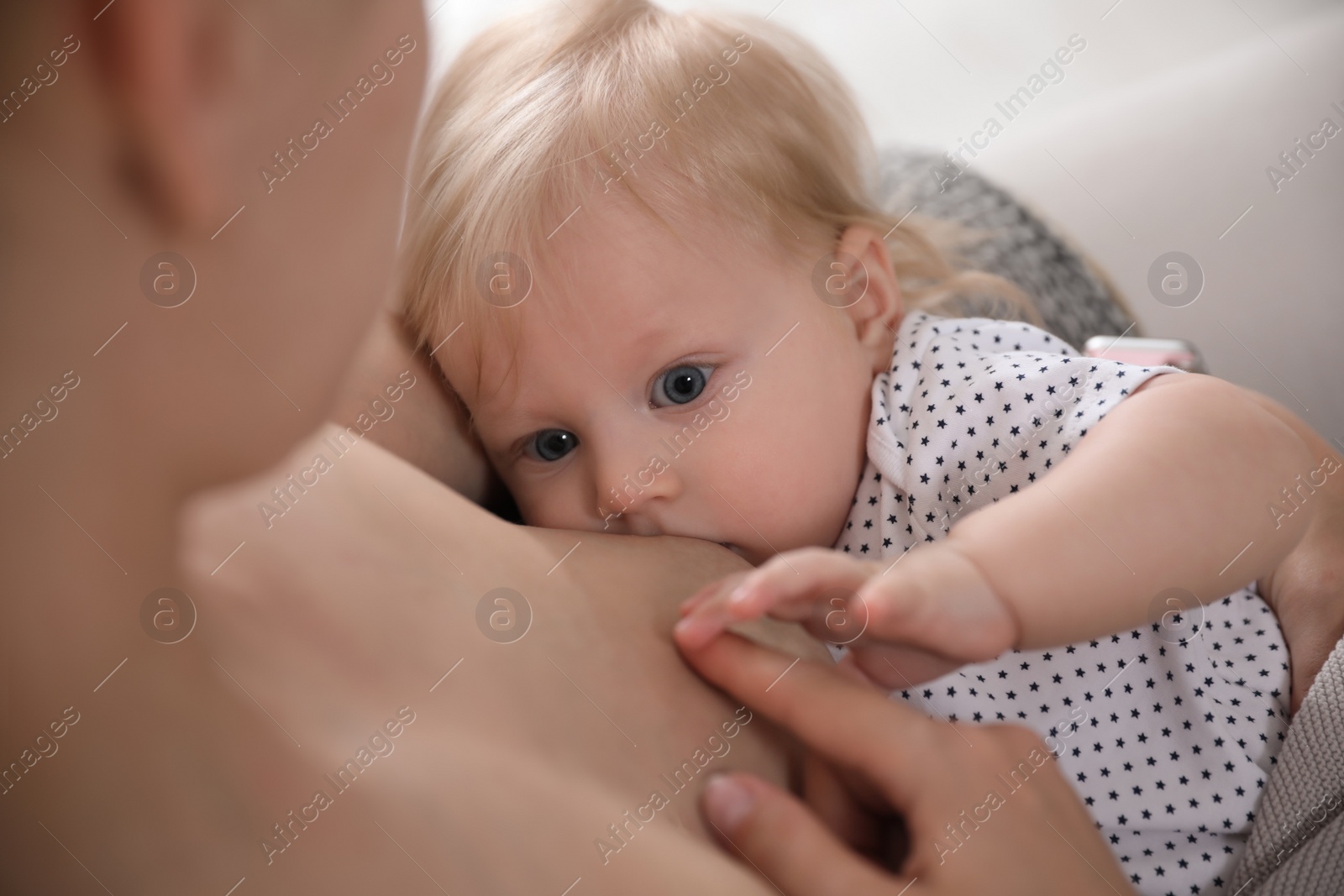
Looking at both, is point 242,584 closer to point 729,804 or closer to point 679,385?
point 729,804

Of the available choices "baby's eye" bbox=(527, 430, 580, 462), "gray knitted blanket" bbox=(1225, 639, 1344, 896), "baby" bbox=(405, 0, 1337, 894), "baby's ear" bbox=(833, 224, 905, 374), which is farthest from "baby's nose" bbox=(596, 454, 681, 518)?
"gray knitted blanket" bbox=(1225, 639, 1344, 896)

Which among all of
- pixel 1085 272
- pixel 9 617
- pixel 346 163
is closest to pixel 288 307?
pixel 346 163

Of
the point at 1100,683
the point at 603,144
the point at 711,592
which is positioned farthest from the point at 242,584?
the point at 1100,683

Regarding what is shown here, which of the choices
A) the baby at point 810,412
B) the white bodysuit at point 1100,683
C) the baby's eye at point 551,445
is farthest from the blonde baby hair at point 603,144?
the white bodysuit at point 1100,683

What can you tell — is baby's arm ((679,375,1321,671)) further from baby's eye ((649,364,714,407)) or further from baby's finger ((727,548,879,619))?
baby's eye ((649,364,714,407))

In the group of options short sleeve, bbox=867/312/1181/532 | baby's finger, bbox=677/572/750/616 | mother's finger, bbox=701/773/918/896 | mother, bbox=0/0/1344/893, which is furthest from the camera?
short sleeve, bbox=867/312/1181/532

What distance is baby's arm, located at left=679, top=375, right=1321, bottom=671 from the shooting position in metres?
0.65

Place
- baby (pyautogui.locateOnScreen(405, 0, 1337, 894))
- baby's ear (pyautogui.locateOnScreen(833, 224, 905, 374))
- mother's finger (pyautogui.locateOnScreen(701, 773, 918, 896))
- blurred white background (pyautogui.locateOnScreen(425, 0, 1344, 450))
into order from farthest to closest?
1. blurred white background (pyautogui.locateOnScreen(425, 0, 1344, 450))
2. baby's ear (pyautogui.locateOnScreen(833, 224, 905, 374))
3. baby (pyautogui.locateOnScreen(405, 0, 1337, 894))
4. mother's finger (pyautogui.locateOnScreen(701, 773, 918, 896))

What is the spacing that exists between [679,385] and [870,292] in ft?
1.16

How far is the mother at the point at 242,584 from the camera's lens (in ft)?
1.40

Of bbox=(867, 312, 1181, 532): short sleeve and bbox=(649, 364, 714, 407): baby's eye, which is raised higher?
bbox=(649, 364, 714, 407): baby's eye

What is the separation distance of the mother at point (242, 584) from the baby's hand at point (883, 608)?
58 millimetres

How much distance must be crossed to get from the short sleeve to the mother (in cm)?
37

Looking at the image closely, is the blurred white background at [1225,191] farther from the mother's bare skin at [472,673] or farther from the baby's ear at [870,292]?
the mother's bare skin at [472,673]
